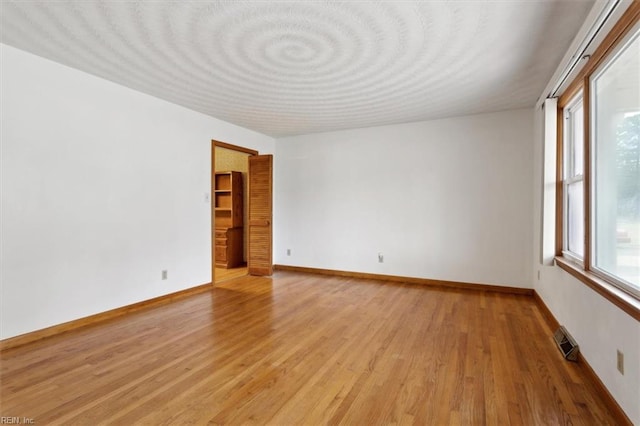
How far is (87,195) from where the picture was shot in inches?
126

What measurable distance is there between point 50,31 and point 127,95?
1.16m

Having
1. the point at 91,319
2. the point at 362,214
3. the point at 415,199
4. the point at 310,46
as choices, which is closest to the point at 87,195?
the point at 91,319

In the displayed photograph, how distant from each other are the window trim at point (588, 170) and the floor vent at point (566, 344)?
1.74 feet

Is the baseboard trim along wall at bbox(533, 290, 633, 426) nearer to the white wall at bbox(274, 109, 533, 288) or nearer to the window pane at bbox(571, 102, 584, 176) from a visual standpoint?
the window pane at bbox(571, 102, 584, 176)

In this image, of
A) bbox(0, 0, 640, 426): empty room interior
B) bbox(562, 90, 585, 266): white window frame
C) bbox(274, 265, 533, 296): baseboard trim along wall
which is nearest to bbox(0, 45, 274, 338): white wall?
bbox(0, 0, 640, 426): empty room interior

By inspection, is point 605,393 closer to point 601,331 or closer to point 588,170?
point 601,331

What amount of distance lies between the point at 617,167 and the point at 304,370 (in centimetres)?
250

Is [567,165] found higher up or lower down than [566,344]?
higher up

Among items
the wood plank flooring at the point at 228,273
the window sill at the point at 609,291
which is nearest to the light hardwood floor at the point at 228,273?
the wood plank flooring at the point at 228,273

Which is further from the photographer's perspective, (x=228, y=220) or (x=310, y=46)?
(x=228, y=220)

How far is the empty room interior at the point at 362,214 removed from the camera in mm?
1948

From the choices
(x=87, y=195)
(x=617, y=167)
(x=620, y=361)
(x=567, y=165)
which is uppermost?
(x=567, y=165)

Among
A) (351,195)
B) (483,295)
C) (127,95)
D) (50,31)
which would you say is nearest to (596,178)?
(483,295)

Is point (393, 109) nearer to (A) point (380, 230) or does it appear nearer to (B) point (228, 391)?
(A) point (380, 230)
